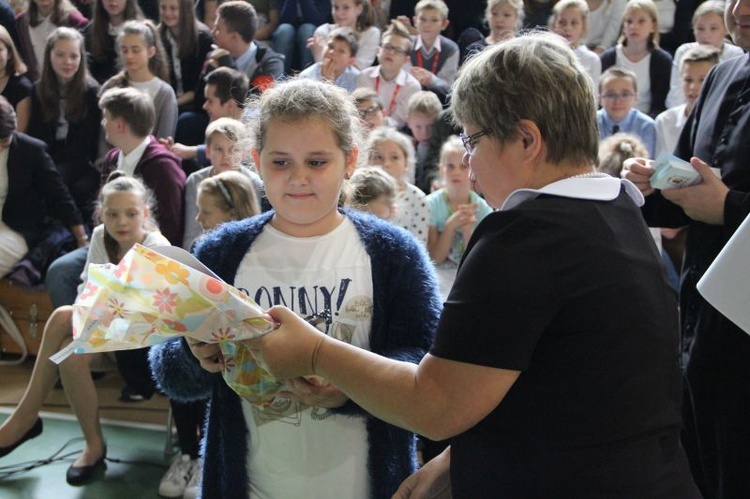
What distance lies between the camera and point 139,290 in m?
1.32

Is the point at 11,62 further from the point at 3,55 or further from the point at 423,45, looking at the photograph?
the point at 423,45

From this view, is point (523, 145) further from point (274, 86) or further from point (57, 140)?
point (57, 140)

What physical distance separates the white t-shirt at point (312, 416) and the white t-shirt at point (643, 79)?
13.7 feet

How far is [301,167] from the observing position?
1.65m

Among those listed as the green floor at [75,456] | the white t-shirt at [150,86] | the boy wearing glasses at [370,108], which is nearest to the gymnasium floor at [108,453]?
the green floor at [75,456]

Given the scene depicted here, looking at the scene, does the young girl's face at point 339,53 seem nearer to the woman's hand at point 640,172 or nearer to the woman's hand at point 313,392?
the woman's hand at point 640,172

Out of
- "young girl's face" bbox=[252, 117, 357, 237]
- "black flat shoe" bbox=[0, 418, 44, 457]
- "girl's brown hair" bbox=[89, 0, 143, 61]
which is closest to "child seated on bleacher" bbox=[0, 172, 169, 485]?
"black flat shoe" bbox=[0, 418, 44, 457]

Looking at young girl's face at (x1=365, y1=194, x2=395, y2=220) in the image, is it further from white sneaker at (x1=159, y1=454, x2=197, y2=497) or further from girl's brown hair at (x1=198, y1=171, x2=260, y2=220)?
white sneaker at (x1=159, y1=454, x2=197, y2=497)

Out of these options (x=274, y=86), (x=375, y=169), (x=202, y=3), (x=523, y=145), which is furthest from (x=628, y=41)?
(x=523, y=145)

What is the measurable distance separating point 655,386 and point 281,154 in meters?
0.83

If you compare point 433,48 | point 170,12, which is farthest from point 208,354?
point 170,12

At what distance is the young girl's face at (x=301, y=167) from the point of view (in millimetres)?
1652

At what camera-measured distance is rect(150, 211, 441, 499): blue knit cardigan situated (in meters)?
1.65

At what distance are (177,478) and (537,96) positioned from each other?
2381 mm
